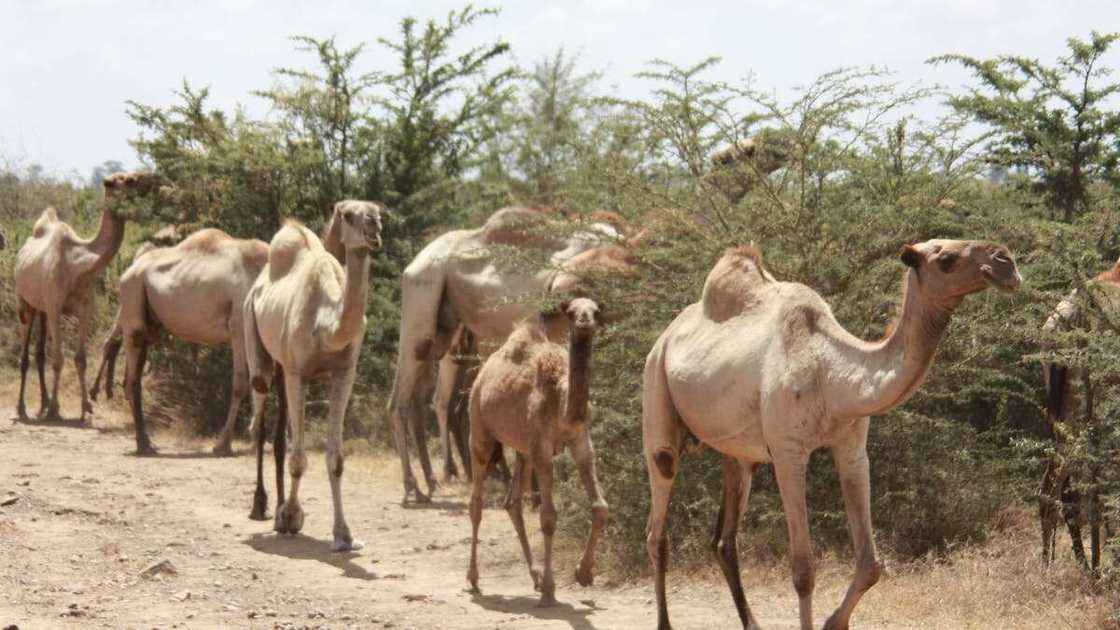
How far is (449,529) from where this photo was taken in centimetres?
1183

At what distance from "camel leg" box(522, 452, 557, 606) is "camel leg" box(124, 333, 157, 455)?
746 centimetres

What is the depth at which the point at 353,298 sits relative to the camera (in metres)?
10.9

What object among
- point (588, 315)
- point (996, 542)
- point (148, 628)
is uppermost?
point (588, 315)

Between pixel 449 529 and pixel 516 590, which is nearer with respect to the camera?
pixel 516 590

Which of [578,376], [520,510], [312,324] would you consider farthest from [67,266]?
[578,376]

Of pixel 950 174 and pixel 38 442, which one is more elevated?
pixel 950 174

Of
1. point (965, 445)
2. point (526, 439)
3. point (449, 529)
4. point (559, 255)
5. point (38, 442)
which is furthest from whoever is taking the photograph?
point (38, 442)

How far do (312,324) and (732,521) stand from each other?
4.41 meters

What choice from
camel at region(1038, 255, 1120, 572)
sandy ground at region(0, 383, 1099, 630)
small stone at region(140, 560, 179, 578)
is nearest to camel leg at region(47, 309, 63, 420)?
sandy ground at region(0, 383, 1099, 630)

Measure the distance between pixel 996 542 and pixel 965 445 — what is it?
703 millimetres

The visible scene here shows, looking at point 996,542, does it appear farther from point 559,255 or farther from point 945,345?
point 559,255

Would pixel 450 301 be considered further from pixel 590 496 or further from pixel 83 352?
pixel 83 352

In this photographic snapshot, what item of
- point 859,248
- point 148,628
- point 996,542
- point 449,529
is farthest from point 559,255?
point 148,628

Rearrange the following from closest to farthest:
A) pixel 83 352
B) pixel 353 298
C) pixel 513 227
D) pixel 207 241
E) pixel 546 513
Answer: pixel 546 513 → pixel 353 298 → pixel 513 227 → pixel 207 241 → pixel 83 352
